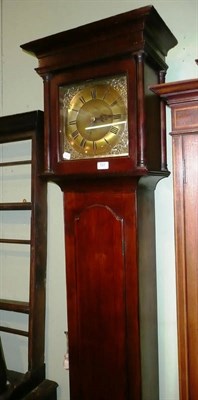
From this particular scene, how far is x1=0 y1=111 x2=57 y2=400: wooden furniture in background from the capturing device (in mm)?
1522

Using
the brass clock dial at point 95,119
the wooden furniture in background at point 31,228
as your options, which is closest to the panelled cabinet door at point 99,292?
the brass clock dial at point 95,119

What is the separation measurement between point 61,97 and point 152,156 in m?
0.40

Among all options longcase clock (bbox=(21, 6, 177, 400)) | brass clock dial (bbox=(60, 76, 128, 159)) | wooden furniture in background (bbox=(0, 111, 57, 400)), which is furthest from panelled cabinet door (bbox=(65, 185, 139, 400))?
wooden furniture in background (bbox=(0, 111, 57, 400))

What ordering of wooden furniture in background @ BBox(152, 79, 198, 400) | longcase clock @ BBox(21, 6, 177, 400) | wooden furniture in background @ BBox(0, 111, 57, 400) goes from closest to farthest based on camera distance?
wooden furniture in background @ BBox(152, 79, 198, 400) < longcase clock @ BBox(21, 6, 177, 400) < wooden furniture in background @ BBox(0, 111, 57, 400)

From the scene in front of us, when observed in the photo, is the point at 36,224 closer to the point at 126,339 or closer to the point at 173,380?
the point at 126,339

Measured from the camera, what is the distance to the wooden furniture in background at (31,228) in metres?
1.52

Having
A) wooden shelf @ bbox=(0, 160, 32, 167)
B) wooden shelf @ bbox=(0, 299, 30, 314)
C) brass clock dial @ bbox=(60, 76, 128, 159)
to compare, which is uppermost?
brass clock dial @ bbox=(60, 76, 128, 159)

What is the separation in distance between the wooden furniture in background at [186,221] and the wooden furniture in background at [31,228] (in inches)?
29.0

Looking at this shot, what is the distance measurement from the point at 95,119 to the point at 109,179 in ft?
0.75

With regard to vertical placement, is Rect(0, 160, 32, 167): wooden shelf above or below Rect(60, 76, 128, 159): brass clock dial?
below

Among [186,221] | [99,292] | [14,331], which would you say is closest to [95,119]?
[186,221]

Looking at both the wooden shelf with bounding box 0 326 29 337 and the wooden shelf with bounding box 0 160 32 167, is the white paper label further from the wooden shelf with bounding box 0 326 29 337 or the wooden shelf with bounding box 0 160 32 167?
the wooden shelf with bounding box 0 326 29 337

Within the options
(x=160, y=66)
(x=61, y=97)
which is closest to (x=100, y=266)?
(x=61, y=97)

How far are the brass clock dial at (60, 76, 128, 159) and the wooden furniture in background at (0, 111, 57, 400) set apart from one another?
0.33 m
